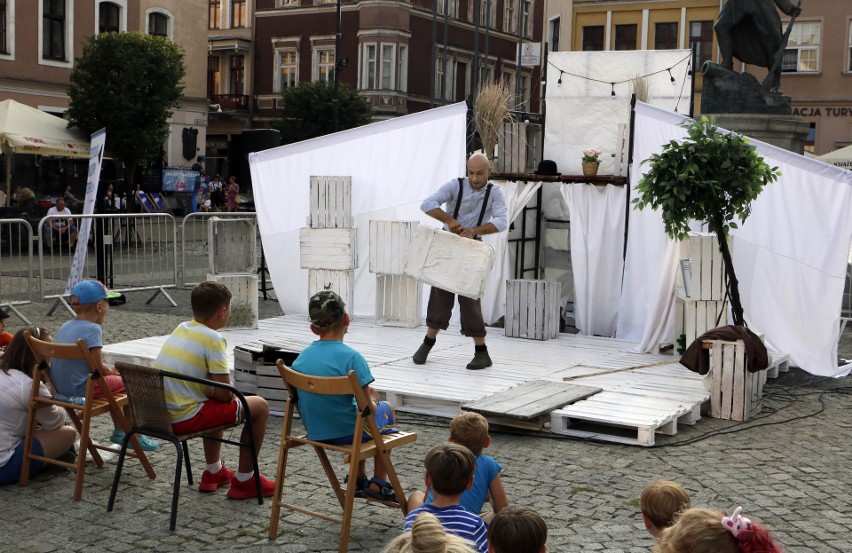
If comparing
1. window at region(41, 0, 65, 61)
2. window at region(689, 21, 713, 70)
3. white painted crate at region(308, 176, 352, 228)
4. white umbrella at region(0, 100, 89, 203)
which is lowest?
white painted crate at region(308, 176, 352, 228)

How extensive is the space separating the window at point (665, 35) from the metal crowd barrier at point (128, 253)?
32.1 metres

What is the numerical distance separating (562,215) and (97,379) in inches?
291

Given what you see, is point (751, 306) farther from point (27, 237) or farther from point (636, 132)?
point (27, 237)

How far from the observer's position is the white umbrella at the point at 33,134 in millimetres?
22219

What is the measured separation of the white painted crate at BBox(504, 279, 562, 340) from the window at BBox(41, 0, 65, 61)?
2632 cm

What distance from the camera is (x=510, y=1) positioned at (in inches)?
2122

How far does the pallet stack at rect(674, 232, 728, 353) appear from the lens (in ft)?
29.5

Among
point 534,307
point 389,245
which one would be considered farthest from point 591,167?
point 389,245

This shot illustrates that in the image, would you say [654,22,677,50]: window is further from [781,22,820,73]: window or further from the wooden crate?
the wooden crate

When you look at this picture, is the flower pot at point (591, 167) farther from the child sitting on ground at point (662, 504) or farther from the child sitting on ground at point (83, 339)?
the child sitting on ground at point (662, 504)

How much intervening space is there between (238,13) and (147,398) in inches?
1863

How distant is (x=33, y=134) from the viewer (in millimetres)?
23406

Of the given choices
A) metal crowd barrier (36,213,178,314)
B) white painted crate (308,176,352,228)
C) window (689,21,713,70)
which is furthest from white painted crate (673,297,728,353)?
window (689,21,713,70)

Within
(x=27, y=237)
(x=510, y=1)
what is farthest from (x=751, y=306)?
(x=510, y=1)
